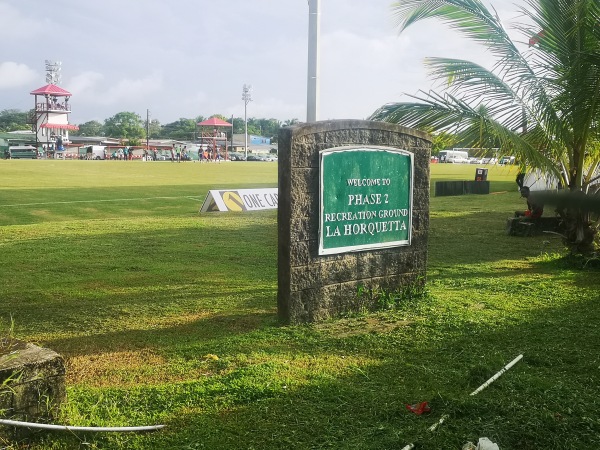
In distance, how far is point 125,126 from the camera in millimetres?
132750

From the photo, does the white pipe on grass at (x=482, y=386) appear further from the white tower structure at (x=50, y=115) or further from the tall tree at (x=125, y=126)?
the tall tree at (x=125, y=126)

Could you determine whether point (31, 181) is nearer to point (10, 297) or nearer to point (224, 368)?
point (10, 297)

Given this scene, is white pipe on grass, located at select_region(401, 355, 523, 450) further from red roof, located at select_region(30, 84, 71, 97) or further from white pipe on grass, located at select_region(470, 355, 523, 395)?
red roof, located at select_region(30, 84, 71, 97)

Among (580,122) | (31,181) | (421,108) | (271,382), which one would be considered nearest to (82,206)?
(31,181)

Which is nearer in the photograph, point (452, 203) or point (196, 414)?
point (196, 414)

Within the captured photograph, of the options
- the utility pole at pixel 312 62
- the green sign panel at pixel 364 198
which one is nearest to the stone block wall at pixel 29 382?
the green sign panel at pixel 364 198

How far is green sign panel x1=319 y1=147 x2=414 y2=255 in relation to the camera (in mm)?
6273

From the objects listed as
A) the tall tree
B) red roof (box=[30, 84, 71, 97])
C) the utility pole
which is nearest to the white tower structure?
red roof (box=[30, 84, 71, 97])

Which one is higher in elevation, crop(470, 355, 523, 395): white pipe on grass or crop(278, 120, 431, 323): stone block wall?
crop(278, 120, 431, 323): stone block wall

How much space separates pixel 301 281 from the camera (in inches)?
239

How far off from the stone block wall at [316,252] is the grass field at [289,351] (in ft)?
0.88

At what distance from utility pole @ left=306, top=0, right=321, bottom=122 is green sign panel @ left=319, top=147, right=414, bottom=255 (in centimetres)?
400

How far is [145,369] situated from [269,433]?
1517mm

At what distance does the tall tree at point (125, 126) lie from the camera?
129812mm
